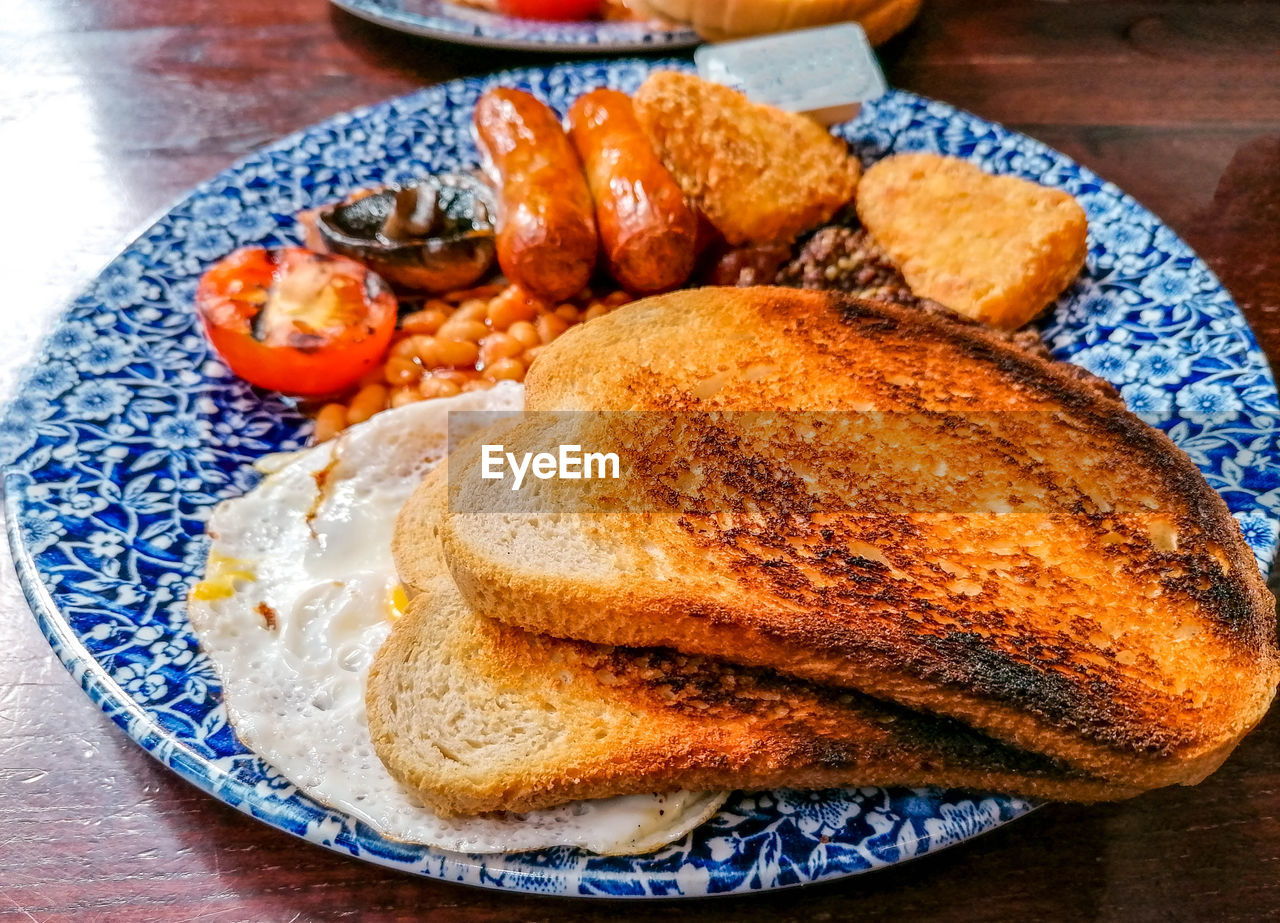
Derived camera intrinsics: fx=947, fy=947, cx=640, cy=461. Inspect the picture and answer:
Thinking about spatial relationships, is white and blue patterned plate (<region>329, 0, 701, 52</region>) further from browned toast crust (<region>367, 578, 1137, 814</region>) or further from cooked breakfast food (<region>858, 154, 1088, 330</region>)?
browned toast crust (<region>367, 578, 1137, 814</region>)

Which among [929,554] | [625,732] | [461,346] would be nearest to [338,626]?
[625,732]

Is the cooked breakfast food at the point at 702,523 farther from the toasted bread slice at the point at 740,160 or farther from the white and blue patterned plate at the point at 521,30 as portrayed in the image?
the white and blue patterned plate at the point at 521,30

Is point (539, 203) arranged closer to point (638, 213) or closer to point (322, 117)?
point (638, 213)

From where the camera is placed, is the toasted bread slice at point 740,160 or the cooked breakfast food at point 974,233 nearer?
the cooked breakfast food at point 974,233

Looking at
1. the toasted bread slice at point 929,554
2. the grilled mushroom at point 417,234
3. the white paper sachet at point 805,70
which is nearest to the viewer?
the toasted bread slice at point 929,554

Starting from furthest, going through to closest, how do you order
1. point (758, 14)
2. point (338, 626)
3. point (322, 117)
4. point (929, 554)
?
point (322, 117) → point (758, 14) → point (338, 626) → point (929, 554)

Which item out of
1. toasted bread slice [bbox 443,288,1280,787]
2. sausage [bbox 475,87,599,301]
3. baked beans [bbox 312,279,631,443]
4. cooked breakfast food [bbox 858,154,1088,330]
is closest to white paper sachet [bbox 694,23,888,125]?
cooked breakfast food [bbox 858,154,1088,330]

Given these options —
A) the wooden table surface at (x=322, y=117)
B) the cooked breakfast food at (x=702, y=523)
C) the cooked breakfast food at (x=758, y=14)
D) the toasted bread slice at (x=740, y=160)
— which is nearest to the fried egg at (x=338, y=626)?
the cooked breakfast food at (x=702, y=523)

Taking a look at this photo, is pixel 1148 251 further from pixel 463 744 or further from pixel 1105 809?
pixel 463 744
